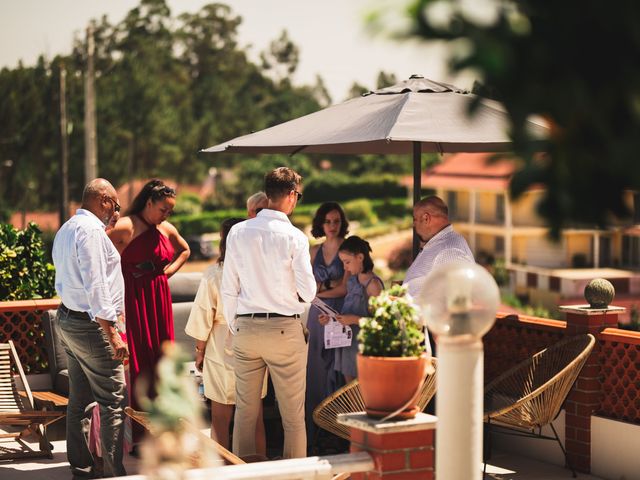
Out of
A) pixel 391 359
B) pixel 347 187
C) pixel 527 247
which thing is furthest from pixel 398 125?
pixel 527 247

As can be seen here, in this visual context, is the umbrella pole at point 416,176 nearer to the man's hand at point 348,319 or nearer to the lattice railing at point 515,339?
the lattice railing at point 515,339

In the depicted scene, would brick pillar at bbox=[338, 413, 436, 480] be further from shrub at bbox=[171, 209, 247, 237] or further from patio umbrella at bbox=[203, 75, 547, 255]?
shrub at bbox=[171, 209, 247, 237]

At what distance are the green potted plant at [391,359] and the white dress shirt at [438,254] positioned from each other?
4.90 ft

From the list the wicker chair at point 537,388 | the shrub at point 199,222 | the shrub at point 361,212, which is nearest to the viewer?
the wicker chair at point 537,388

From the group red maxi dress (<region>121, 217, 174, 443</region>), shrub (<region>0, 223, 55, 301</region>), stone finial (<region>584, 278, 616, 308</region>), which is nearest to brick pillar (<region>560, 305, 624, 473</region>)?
stone finial (<region>584, 278, 616, 308</region>)

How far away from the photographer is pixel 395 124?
19.4 ft

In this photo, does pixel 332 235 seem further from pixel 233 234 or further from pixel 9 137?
pixel 9 137

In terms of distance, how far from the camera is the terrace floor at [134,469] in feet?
19.9

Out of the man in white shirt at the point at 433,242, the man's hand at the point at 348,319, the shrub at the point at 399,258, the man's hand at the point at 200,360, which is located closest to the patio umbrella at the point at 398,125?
the man in white shirt at the point at 433,242

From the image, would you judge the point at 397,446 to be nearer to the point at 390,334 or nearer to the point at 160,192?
the point at 390,334

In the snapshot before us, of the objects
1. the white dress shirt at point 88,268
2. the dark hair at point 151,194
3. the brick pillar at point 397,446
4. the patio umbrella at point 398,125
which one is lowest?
the brick pillar at point 397,446

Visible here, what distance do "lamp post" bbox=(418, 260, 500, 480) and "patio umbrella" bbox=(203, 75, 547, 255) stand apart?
2.19m

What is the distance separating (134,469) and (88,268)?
5.15 ft

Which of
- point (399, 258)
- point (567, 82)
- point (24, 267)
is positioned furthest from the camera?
point (399, 258)
